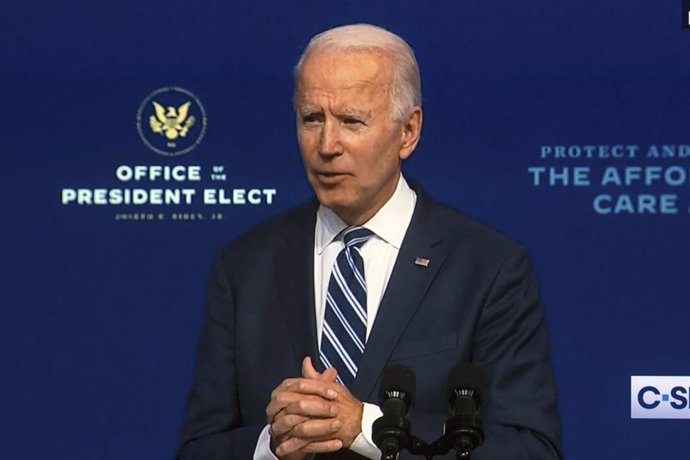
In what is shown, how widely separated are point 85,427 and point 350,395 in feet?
5.38

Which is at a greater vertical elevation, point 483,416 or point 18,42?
point 18,42

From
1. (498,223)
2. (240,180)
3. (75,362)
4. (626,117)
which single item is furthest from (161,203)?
(626,117)

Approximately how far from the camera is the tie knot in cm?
273

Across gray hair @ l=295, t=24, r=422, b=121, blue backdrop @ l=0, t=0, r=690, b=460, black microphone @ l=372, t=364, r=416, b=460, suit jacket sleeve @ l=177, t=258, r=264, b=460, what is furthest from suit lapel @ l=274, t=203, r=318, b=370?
blue backdrop @ l=0, t=0, r=690, b=460

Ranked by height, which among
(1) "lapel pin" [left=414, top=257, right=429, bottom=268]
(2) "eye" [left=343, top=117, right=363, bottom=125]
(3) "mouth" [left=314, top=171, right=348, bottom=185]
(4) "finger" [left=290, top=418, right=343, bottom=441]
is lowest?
(4) "finger" [left=290, top=418, right=343, bottom=441]

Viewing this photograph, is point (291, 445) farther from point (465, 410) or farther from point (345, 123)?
point (345, 123)

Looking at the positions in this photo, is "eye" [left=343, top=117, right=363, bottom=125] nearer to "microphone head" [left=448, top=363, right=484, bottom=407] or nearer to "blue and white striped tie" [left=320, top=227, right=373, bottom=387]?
"blue and white striped tie" [left=320, top=227, right=373, bottom=387]

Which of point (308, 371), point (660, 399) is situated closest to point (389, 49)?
point (308, 371)

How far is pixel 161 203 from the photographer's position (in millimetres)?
3863

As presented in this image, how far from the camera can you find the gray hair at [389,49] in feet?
8.48

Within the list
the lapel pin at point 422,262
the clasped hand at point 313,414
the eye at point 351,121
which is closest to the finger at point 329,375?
the clasped hand at point 313,414

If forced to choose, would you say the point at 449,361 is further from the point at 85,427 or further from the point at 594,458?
the point at 85,427

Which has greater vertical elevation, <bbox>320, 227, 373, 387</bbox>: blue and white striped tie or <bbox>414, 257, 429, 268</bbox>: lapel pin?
<bbox>414, 257, 429, 268</bbox>: lapel pin

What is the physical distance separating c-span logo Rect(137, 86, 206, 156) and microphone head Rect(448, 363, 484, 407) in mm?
1796
